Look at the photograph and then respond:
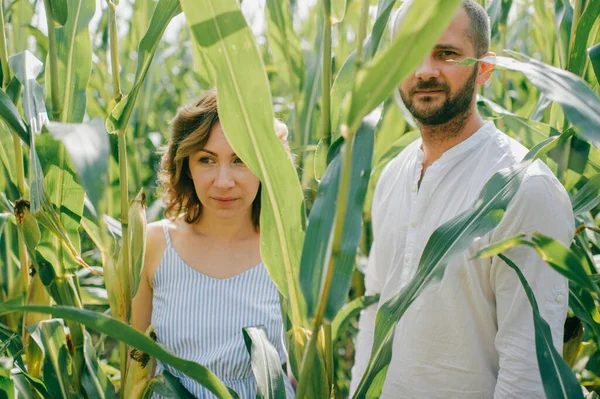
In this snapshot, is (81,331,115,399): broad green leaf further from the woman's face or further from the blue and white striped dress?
the woman's face

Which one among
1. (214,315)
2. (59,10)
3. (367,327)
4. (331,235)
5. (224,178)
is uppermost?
(59,10)

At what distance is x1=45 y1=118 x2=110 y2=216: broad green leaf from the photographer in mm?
561

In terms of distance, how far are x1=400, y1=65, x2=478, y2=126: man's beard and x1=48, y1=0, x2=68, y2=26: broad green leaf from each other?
2.10 ft

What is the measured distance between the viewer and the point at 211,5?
63 centimetres

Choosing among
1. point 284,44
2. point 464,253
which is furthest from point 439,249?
point 284,44

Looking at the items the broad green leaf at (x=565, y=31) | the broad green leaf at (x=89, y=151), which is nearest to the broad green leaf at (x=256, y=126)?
the broad green leaf at (x=89, y=151)

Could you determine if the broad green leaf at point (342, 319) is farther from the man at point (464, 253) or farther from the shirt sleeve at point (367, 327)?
the shirt sleeve at point (367, 327)

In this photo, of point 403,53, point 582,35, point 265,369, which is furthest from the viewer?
point 582,35

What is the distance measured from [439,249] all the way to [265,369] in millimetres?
291

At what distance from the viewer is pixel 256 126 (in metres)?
0.67

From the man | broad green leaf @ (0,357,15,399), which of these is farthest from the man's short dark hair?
broad green leaf @ (0,357,15,399)

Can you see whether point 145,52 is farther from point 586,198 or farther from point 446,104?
point 586,198

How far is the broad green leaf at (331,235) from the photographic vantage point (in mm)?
617

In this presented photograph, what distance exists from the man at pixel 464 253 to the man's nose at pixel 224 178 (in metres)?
0.35
